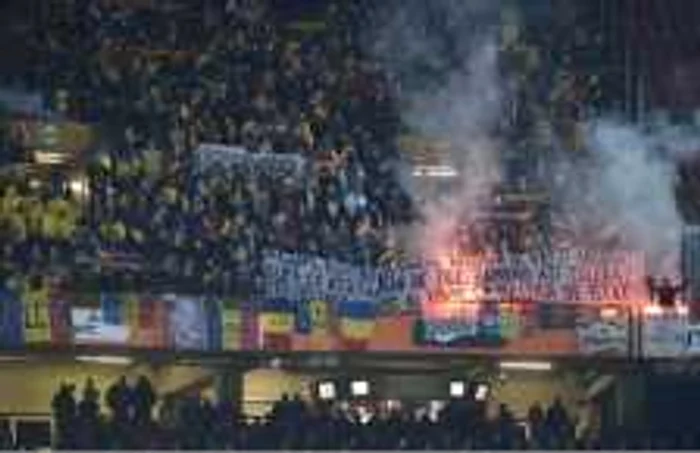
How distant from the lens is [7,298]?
1750cm

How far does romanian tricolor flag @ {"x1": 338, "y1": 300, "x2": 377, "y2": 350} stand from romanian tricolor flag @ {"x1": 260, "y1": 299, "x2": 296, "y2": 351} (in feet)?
1.63

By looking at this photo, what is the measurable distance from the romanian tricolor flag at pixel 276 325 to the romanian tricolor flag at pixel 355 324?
0.50 meters

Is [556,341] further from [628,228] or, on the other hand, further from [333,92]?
[333,92]

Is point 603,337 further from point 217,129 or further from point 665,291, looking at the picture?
point 217,129

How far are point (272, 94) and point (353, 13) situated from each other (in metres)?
1.64

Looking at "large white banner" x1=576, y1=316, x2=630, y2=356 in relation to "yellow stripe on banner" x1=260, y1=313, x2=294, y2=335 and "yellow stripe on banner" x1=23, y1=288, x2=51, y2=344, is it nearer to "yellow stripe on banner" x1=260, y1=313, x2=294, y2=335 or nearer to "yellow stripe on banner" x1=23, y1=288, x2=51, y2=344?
"yellow stripe on banner" x1=260, y1=313, x2=294, y2=335

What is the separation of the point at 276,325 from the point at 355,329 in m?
0.78

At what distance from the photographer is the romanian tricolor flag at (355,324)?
18.6 metres

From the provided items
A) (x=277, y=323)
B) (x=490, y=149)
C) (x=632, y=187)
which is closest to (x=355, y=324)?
(x=277, y=323)

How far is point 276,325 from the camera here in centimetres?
1847

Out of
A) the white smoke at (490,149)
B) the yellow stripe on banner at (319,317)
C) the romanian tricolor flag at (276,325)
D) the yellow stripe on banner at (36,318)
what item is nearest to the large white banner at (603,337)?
the white smoke at (490,149)

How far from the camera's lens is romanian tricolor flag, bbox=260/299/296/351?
1839 centimetres

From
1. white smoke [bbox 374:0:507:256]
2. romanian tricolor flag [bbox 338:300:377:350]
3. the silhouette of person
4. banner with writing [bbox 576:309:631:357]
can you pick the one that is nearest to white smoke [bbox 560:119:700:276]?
the silhouette of person

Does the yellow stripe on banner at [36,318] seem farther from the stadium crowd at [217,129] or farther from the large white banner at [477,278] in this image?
the large white banner at [477,278]
